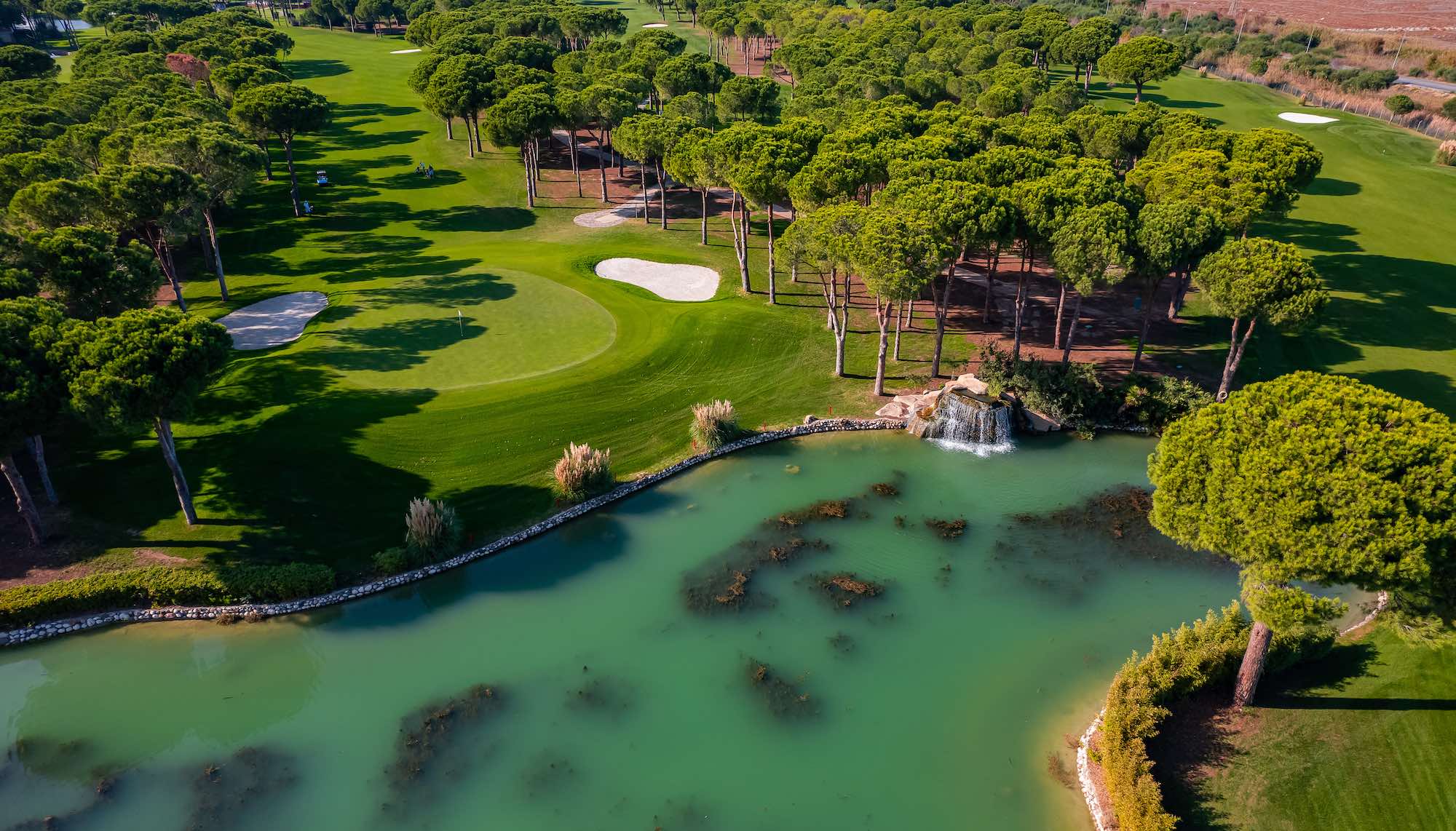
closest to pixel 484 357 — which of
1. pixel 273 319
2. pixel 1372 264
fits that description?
pixel 273 319

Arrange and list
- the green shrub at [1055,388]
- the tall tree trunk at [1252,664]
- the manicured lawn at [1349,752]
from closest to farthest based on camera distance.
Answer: the manicured lawn at [1349,752] → the tall tree trunk at [1252,664] → the green shrub at [1055,388]

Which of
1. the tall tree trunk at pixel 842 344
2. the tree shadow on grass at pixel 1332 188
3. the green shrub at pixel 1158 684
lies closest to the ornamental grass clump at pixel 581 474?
the tall tree trunk at pixel 842 344

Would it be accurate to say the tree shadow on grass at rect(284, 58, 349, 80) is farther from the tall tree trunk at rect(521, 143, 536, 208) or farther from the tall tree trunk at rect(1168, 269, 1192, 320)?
the tall tree trunk at rect(1168, 269, 1192, 320)

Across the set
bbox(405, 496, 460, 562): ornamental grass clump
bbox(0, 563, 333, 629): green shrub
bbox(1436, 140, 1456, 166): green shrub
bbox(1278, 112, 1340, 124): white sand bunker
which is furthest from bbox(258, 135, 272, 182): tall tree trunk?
bbox(1436, 140, 1456, 166): green shrub

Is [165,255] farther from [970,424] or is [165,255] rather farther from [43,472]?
[970,424]

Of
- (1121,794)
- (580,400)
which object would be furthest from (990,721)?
(580,400)

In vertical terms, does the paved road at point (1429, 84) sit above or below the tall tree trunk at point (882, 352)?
above

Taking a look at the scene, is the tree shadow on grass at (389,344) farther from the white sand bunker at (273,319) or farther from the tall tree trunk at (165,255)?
the tall tree trunk at (165,255)
